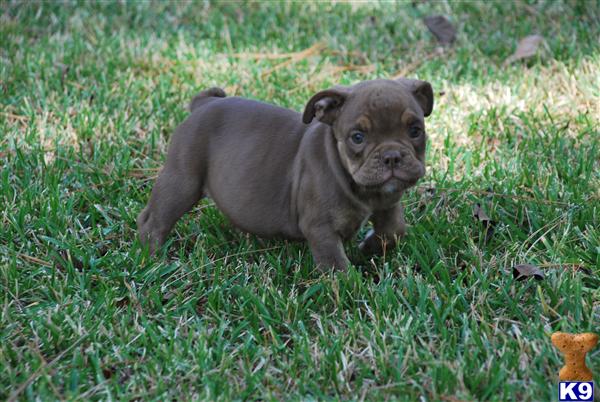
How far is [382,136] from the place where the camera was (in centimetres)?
390

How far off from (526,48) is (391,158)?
4.12 metres

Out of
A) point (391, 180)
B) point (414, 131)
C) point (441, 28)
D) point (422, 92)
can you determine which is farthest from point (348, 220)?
point (441, 28)

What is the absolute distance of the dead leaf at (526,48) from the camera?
7.27m

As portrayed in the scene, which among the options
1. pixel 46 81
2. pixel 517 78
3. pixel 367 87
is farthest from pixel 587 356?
pixel 46 81

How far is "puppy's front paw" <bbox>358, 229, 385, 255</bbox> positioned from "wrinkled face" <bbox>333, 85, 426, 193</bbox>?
600 mm

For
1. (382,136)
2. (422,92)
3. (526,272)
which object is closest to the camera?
(382,136)

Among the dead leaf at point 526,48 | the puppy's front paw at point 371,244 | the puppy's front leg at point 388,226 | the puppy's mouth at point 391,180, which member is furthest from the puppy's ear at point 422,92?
the dead leaf at point 526,48

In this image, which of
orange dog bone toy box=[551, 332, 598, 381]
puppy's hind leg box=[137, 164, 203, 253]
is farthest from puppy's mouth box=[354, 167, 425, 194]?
puppy's hind leg box=[137, 164, 203, 253]

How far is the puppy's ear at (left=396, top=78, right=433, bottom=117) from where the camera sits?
4125mm

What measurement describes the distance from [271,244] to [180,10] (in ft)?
16.6

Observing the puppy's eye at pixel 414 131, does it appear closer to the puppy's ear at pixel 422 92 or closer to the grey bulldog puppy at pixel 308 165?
the grey bulldog puppy at pixel 308 165

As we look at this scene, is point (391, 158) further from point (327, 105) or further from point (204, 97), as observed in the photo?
point (204, 97)

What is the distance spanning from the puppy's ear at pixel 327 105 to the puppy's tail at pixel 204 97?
1039 millimetres

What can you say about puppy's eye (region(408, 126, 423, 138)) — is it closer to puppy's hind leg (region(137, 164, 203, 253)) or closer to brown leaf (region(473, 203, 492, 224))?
brown leaf (region(473, 203, 492, 224))
